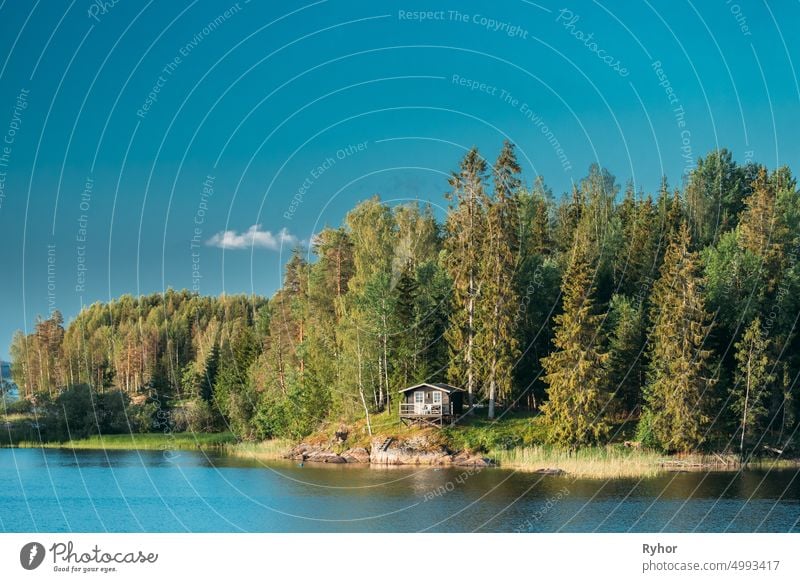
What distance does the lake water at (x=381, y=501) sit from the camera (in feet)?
116

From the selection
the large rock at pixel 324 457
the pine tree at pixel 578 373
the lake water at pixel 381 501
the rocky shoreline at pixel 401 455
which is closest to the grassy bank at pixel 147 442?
the large rock at pixel 324 457

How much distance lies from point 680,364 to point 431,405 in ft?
51.8

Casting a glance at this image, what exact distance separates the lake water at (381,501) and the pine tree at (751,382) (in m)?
5.55

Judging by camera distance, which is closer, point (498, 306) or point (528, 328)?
point (498, 306)

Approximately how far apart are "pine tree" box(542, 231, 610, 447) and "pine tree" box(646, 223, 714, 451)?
10.5ft

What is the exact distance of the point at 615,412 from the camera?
58.7 m

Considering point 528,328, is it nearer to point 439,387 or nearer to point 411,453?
point 439,387

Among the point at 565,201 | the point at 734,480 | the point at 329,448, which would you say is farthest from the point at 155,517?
the point at 565,201

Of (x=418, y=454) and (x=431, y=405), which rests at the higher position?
(x=431, y=405)

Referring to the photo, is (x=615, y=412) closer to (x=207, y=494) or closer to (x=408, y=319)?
(x=408, y=319)

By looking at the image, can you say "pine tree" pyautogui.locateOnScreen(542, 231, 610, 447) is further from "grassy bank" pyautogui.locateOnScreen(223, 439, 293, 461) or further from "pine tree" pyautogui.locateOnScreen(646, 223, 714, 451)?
"grassy bank" pyautogui.locateOnScreen(223, 439, 293, 461)

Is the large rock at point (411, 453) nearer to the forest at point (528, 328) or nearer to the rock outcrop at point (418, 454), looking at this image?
the rock outcrop at point (418, 454)

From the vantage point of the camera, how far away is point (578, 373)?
182 ft
